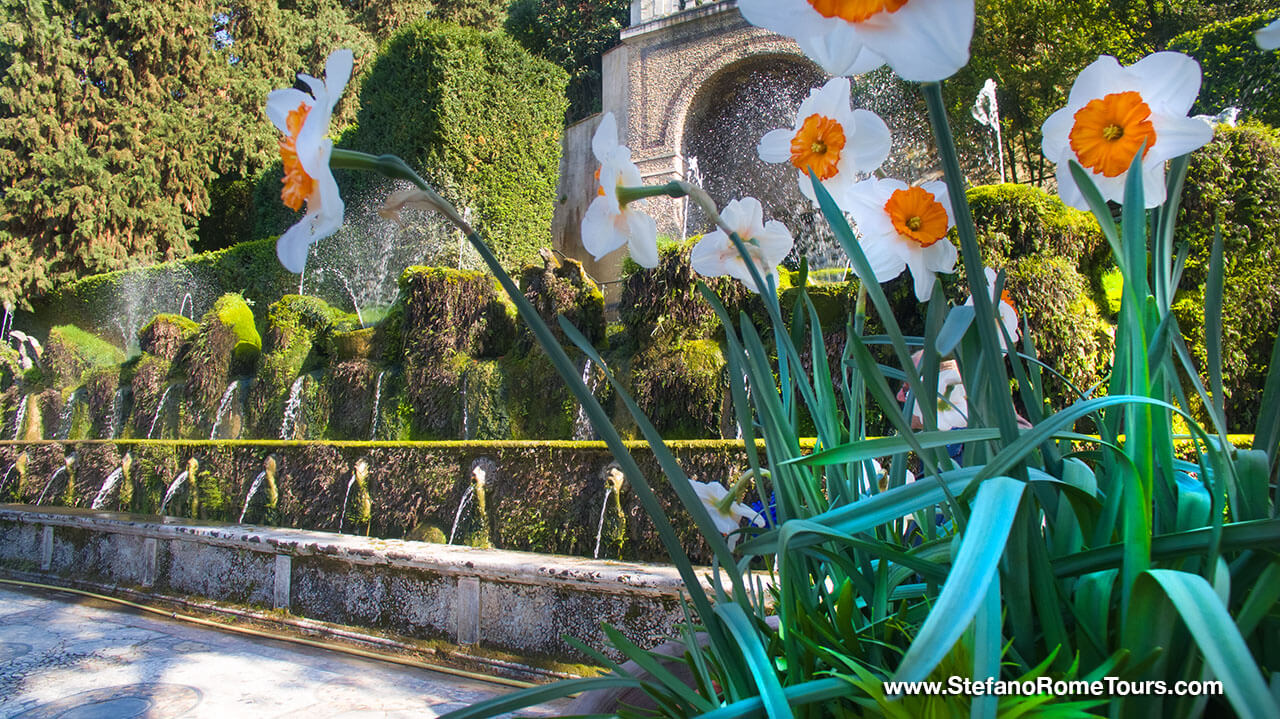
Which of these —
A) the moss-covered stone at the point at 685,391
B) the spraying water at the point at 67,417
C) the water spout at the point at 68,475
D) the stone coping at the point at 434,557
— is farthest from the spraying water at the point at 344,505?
the spraying water at the point at 67,417

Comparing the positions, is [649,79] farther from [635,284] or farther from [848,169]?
[848,169]

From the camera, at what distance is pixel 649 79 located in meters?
14.9

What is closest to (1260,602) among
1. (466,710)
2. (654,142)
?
(466,710)

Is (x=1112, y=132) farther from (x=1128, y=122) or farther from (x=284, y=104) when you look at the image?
(x=284, y=104)

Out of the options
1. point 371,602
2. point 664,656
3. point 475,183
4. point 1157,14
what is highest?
point 1157,14

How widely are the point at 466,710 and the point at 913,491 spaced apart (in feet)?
1.26

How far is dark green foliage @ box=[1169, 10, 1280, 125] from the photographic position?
10234 mm

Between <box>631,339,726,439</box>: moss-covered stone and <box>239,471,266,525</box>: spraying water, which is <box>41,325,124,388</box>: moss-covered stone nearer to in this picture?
<box>239,471,266,525</box>: spraying water

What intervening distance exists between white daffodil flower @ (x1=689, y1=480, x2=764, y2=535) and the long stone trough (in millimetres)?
1099

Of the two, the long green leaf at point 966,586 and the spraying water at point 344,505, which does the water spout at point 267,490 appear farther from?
the long green leaf at point 966,586

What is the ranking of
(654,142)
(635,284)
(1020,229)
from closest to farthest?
(1020,229) < (635,284) < (654,142)

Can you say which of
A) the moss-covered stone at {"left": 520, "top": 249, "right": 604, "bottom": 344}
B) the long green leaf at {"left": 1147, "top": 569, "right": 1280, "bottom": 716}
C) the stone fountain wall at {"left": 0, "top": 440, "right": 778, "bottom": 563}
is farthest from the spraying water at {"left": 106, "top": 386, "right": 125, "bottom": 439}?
the long green leaf at {"left": 1147, "top": 569, "right": 1280, "bottom": 716}

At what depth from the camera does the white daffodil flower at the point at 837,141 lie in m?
0.94

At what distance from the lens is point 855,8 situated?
532mm
